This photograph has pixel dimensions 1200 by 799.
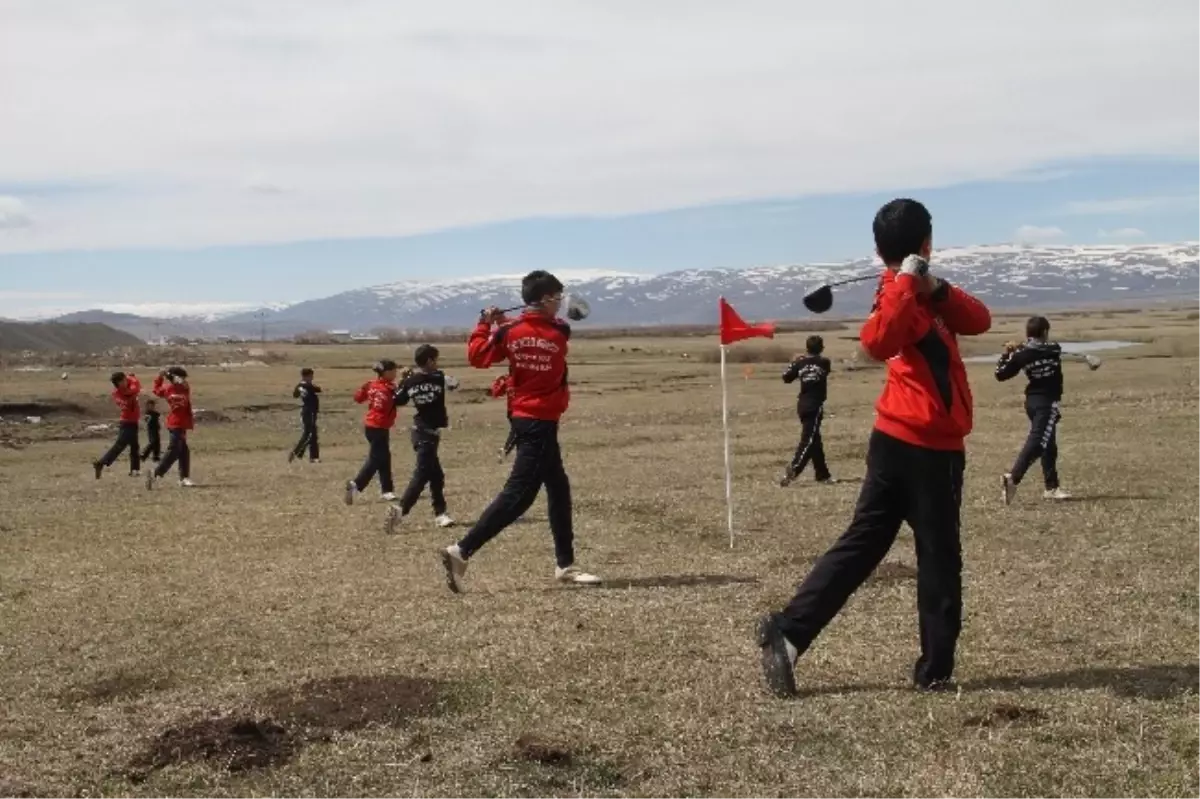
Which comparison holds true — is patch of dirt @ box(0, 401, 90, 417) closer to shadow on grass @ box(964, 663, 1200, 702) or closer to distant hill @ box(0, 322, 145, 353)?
shadow on grass @ box(964, 663, 1200, 702)

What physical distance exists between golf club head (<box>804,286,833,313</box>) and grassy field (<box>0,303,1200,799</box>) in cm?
225

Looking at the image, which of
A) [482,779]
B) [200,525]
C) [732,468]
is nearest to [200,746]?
[482,779]

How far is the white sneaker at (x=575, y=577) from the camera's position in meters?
10.6

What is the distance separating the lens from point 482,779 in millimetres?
5719

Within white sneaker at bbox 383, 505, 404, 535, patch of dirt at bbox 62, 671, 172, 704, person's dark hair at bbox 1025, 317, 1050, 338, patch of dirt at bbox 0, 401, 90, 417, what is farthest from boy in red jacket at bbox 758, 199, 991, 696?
patch of dirt at bbox 0, 401, 90, 417

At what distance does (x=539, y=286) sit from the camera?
33.5ft

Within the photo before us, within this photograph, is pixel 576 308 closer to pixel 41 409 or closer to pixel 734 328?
pixel 734 328

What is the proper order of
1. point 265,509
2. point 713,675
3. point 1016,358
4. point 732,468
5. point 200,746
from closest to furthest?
point 200,746 < point 713,675 < point 1016,358 < point 265,509 < point 732,468

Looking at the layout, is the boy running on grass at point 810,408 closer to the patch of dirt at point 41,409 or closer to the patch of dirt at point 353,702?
the patch of dirt at point 353,702

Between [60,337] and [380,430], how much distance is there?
→ 161923 mm

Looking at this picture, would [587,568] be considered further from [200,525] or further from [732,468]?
[732,468]

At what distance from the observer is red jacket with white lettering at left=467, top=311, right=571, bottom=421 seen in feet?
33.3

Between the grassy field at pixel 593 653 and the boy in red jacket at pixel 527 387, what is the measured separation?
2.05ft

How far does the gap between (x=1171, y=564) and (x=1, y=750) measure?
9187 mm
